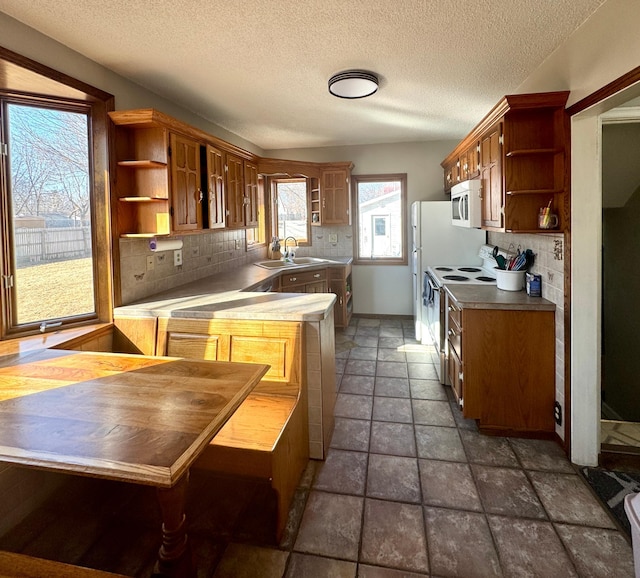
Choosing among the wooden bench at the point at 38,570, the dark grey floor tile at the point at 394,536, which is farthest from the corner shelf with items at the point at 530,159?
the wooden bench at the point at 38,570

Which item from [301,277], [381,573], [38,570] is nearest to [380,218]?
[301,277]

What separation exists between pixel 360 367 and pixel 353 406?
0.84 metres

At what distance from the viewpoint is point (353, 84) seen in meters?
2.83

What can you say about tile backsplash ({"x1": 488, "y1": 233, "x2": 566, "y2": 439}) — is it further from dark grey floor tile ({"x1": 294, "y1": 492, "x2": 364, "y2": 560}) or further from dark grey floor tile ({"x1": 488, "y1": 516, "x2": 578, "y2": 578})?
dark grey floor tile ({"x1": 294, "y1": 492, "x2": 364, "y2": 560})

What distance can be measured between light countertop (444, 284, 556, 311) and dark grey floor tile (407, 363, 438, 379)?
993 mm

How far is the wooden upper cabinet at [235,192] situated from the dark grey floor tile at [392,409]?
2.10 meters

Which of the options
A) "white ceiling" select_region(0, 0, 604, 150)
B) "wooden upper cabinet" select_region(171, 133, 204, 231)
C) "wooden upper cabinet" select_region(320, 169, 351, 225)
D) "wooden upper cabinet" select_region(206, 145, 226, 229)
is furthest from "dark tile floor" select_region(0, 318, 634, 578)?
"wooden upper cabinet" select_region(320, 169, 351, 225)

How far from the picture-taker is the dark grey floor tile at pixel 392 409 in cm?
286

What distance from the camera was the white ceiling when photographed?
1.91 m

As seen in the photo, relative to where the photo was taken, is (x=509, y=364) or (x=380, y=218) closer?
(x=509, y=364)

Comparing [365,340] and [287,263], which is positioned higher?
[287,263]

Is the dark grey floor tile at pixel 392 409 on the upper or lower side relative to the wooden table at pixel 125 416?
lower

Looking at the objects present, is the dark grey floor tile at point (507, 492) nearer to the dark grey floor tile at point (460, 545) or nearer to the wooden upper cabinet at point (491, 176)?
the dark grey floor tile at point (460, 545)

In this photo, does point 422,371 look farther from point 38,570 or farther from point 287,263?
point 38,570
